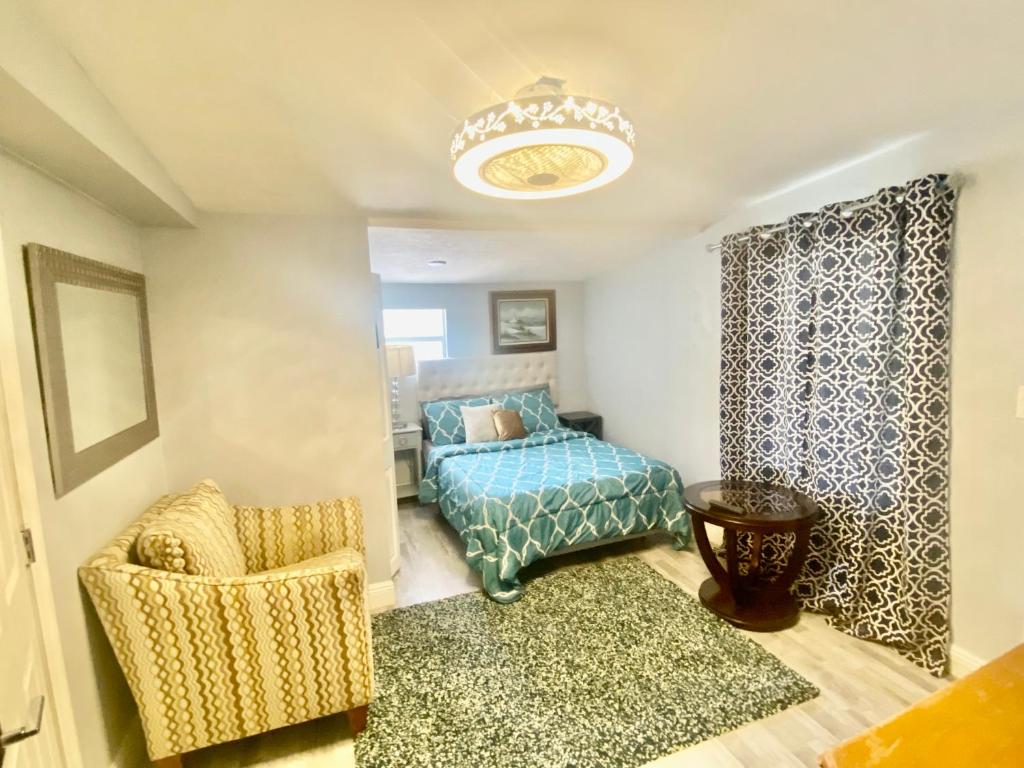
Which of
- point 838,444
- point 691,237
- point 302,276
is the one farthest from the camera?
point 691,237

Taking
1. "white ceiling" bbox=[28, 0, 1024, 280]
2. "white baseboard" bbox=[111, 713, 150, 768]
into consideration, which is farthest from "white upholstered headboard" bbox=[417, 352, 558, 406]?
"white baseboard" bbox=[111, 713, 150, 768]

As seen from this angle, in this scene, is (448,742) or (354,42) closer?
(354,42)

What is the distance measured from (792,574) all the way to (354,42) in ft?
9.25

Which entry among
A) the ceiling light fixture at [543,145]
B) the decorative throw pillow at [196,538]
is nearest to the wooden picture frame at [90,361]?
the decorative throw pillow at [196,538]

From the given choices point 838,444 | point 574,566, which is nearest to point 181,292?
point 574,566

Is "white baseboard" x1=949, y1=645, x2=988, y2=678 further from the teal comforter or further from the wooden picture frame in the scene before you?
the wooden picture frame

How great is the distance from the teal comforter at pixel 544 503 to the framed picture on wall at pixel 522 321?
154 centimetres

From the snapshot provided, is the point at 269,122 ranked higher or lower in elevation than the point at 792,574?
higher

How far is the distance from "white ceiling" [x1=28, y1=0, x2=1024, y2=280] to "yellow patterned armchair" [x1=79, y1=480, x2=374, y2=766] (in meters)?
1.43

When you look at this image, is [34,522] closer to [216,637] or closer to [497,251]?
[216,637]

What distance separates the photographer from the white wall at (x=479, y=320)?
14.8ft

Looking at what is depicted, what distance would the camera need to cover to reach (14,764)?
0.81m

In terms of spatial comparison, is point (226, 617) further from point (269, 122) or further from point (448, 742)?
point (269, 122)

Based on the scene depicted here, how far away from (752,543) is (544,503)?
112 centimetres
